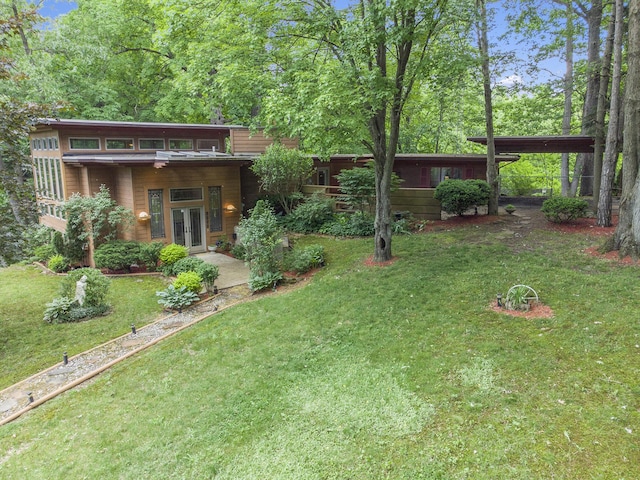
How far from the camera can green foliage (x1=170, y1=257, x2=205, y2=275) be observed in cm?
1198

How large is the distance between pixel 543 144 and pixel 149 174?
49.5ft

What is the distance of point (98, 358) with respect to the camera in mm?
7938

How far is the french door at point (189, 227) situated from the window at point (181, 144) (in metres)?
3.55

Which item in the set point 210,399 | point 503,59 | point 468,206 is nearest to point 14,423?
point 210,399

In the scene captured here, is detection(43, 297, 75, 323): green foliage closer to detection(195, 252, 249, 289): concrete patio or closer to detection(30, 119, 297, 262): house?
detection(195, 252, 249, 289): concrete patio

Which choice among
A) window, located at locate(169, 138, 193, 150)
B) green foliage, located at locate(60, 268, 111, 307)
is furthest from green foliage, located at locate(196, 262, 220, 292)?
window, located at locate(169, 138, 193, 150)

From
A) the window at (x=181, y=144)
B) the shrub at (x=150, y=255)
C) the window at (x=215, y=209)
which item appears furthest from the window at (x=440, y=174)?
the shrub at (x=150, y=255)

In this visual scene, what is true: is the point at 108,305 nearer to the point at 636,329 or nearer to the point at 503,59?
the point at 636,329

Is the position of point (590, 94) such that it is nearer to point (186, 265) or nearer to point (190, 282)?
point (186, 265)

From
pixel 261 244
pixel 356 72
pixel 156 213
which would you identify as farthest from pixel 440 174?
pixel 156 213

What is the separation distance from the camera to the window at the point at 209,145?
18.4 metres

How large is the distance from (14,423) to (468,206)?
514 inches

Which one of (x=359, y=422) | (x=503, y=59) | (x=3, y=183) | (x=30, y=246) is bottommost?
(x=359, y=422)

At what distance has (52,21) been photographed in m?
19.5
